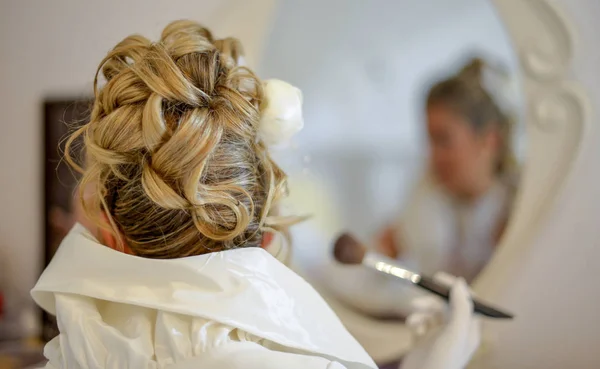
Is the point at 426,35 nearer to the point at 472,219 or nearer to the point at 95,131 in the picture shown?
the point at 472,219

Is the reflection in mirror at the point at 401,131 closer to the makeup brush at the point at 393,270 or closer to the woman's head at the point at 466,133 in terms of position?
the woman's head at the point at 466,133

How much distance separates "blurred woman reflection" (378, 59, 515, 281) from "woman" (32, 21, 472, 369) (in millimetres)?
383

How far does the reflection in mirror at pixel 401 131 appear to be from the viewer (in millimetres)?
838

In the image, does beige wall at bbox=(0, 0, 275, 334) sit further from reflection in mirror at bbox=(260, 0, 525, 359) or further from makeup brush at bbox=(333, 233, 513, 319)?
makeup brush at bbox=(333, 233, 513, 319)

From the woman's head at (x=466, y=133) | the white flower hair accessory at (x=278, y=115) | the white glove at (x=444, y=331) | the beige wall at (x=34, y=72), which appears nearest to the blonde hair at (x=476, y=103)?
the woman's head at (x=466, y=133)

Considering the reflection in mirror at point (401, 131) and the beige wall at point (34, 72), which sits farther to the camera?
the beige wall at point (34, 72)

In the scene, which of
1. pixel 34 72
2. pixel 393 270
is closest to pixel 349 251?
pixel 393 270

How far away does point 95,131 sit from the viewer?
50 centimetres

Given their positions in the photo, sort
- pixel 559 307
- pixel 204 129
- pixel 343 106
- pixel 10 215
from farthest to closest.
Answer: pixel 10 215
pixel 343 106
pixel 559 307
pixel 204 129

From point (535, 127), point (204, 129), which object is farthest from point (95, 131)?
point (535, 127)

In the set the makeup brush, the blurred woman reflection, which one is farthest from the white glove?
the blurred woman reflection

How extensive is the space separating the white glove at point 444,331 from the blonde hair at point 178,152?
29cm

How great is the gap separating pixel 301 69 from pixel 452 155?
1.00 feet

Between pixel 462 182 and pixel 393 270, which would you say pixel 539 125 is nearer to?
pixel 462 182
